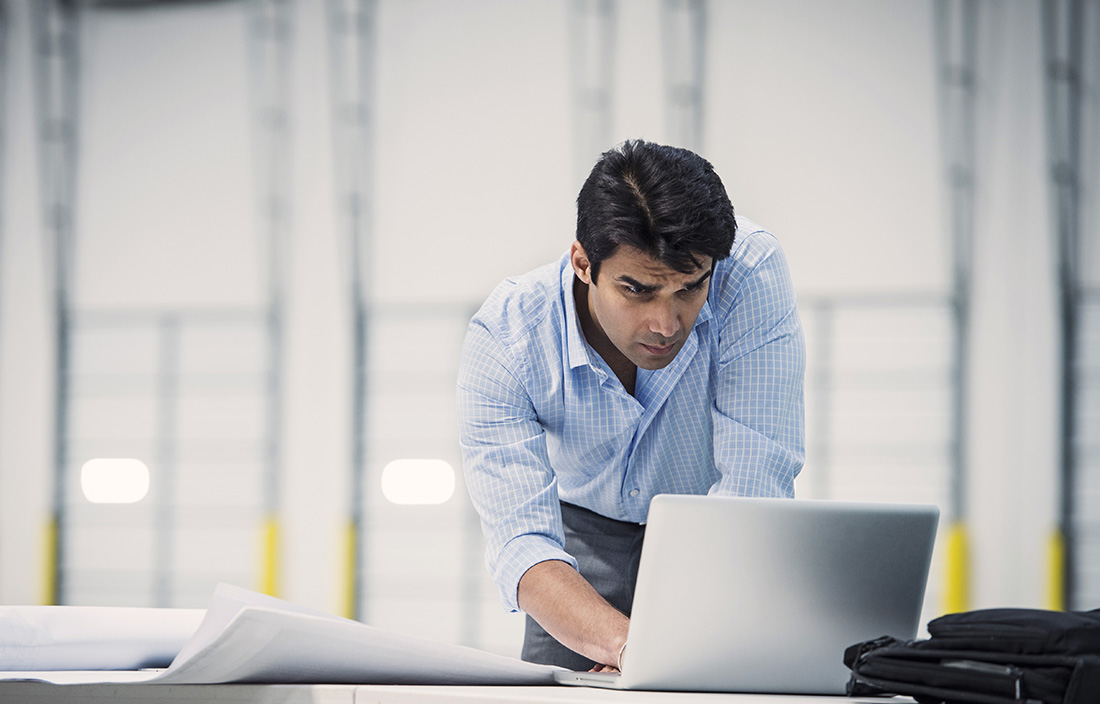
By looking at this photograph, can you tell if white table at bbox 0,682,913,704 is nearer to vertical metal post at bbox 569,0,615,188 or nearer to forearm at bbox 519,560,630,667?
forearm at bbox 519,560,630,667

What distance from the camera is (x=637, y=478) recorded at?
1.78 meters

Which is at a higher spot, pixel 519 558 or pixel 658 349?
pixel 658 349

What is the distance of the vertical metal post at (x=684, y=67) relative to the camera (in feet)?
20.9

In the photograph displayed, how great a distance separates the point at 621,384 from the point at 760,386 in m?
0.24

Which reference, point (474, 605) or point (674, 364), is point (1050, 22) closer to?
point (474, 605)

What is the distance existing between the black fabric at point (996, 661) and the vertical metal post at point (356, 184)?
6.06 meters

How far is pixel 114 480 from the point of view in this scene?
7141 millimetres

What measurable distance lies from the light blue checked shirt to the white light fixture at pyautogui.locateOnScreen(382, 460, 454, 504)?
4.93 m

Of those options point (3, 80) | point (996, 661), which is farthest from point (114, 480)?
point (996, 661)

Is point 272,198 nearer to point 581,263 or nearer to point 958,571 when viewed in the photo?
point 958,571

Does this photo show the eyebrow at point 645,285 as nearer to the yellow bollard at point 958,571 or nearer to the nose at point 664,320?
the nose at point 664,320

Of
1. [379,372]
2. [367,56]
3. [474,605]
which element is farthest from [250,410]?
[367,56]

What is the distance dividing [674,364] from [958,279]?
15.7 feet

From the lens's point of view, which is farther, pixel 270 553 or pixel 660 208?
pixel 270 553
